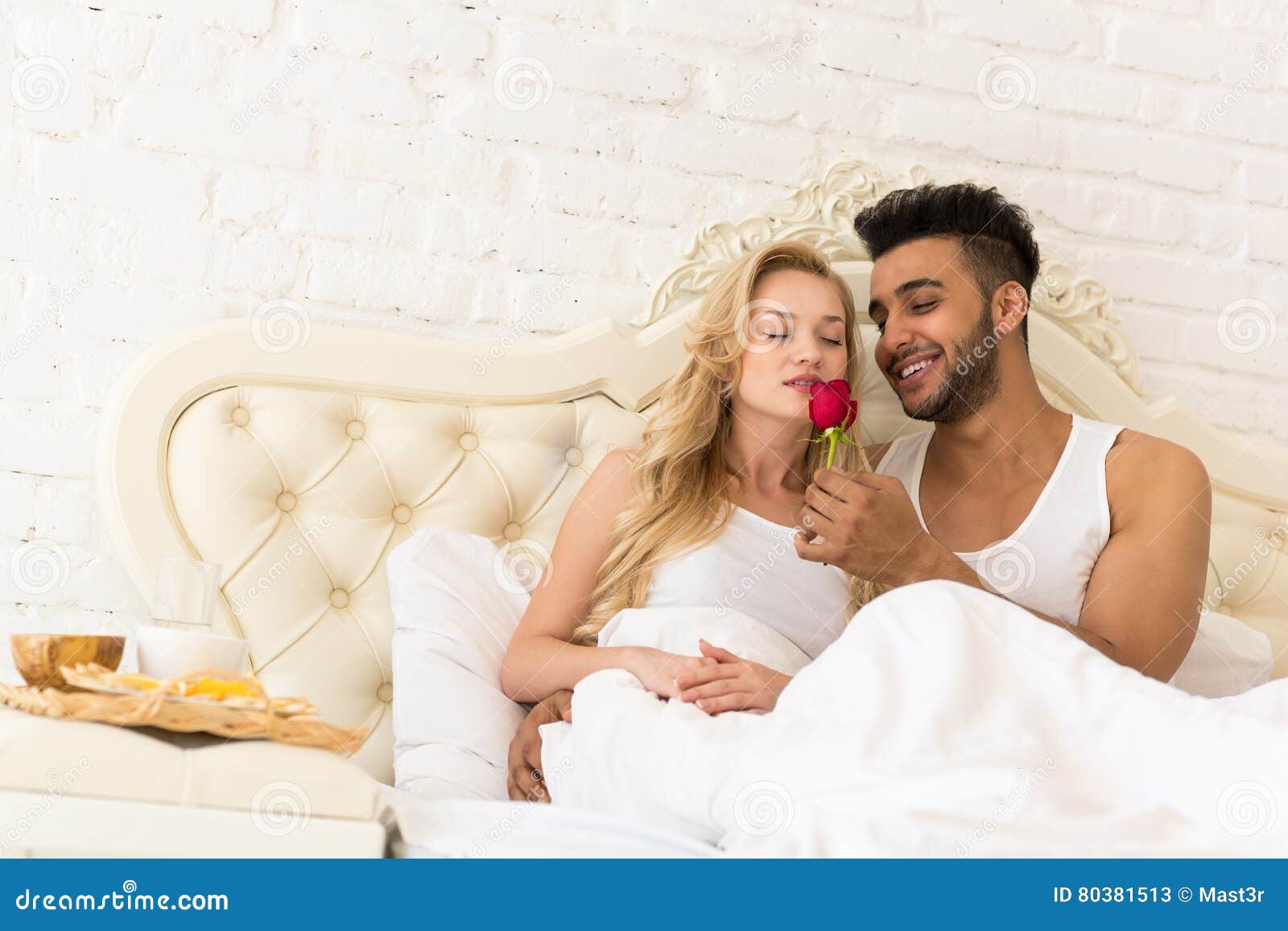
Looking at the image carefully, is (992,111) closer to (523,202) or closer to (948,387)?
(948,387)

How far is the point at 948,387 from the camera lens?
180 centimetres

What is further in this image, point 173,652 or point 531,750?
point 531,750

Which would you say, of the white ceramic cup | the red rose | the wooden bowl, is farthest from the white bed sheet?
the red rose

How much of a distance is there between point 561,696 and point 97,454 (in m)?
0.77

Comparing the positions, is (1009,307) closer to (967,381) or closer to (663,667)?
(967,381)

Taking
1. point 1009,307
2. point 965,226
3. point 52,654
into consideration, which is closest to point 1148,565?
point 1009,307

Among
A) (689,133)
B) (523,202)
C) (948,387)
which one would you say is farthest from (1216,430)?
(523,202)

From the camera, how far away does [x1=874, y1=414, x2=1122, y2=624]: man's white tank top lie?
5.49 feet

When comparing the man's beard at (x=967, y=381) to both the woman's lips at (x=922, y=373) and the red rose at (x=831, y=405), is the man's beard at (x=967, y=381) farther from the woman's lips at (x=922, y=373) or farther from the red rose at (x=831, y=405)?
the red rose at (x=831, y=405)

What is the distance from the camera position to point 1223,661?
1707 millimetres

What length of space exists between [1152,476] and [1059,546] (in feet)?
0.62

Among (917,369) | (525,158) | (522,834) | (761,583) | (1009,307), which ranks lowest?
(522,834)

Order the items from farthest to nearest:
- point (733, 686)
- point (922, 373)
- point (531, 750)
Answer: point (922, 373)
point (531, 750)
point (733, 686)

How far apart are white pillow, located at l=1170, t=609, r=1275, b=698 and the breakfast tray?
4.17 ft
